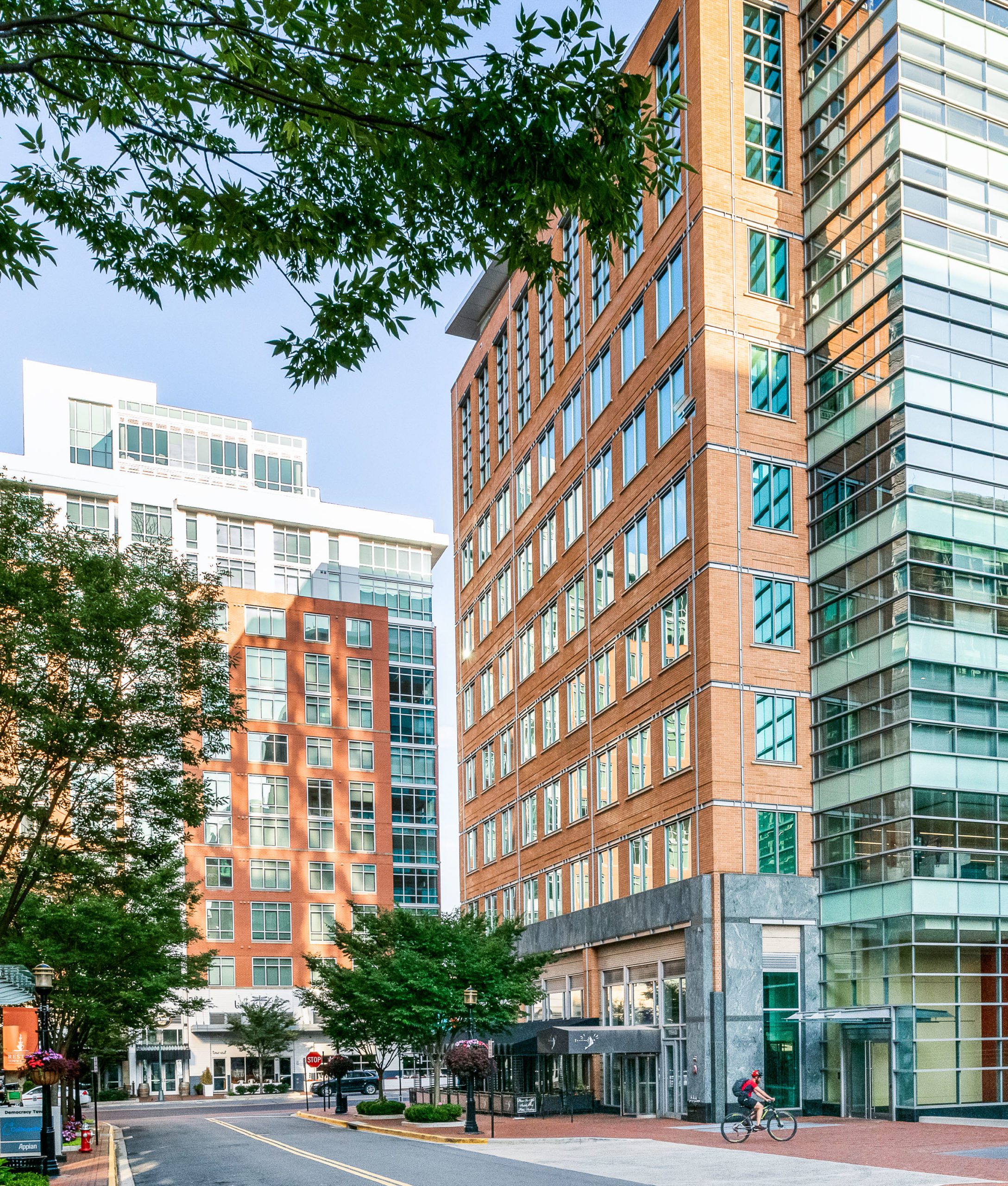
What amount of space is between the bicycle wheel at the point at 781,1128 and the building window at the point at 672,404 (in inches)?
794

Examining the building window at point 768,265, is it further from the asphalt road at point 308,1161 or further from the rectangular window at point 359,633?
the rectangular window at point 359,633

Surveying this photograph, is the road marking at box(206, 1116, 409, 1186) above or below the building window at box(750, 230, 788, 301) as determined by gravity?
below

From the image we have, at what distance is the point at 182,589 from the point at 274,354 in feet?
56.4

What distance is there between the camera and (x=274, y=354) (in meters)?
10.5

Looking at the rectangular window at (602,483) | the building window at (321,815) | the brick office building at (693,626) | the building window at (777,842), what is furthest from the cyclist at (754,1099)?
the building window at (321,815)

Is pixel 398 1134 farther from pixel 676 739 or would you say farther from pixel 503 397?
pixel 503 397

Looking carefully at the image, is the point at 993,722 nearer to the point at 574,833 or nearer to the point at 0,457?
the point at 574,833

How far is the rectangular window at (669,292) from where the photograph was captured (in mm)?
42938

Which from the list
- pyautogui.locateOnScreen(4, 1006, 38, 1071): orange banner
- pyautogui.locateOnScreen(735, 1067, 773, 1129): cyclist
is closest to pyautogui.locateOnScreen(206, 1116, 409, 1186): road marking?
pyautogui.locateOnScreen(4, 1006, 38, 1071): orange banner

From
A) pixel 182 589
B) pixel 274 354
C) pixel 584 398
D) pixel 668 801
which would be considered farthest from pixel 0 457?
pixel 274 354

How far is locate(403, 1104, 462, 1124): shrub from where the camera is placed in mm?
41625

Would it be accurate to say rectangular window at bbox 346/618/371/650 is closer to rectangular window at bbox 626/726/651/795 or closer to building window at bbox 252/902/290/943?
building window at bbox 252/902/290/943

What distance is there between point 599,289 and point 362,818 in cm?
6075

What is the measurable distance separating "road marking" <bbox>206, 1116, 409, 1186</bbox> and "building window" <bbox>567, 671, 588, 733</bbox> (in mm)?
18614
